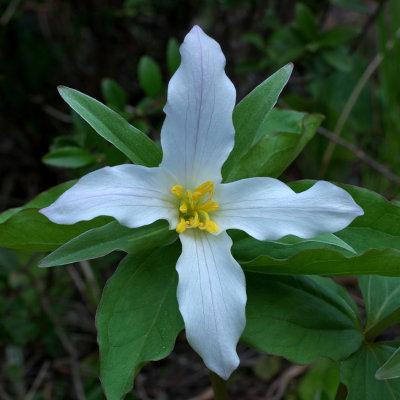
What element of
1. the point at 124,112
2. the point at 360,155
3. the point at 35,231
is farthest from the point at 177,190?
the point at 360,155

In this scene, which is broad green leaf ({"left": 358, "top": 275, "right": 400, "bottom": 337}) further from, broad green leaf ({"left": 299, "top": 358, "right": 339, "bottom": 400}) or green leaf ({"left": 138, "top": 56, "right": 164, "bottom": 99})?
green leaf ({"left": 138, "top": 56, "right": 164, "bottom": 99})

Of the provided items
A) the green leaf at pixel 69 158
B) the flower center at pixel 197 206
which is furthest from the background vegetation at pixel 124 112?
the flower center at pixel 197 206

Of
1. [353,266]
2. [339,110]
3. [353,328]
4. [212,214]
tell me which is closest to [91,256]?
[212,214]

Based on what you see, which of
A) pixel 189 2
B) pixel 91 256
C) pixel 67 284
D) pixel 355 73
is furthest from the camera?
pixel 355 73

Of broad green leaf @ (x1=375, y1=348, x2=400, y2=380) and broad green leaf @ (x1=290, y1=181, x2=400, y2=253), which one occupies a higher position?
broad green leaf @ (x1=290, y1=181, x2=400, y2=253)

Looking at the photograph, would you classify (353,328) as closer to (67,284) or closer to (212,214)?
(212,214)

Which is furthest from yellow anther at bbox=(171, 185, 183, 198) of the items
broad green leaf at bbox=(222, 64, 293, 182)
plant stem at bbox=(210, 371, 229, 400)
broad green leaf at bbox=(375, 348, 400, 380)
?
broad green leaf at bbox=(375, 348, 400, 380)

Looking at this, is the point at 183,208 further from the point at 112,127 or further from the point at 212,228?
the point at 112,127
